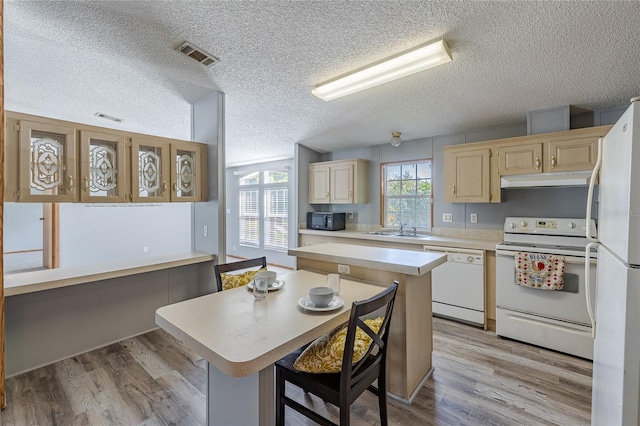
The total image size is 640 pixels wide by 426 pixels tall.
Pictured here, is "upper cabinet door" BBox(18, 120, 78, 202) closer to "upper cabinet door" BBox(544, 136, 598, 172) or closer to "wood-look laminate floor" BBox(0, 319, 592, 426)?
"wood-look laminate floor" BBox(0, 319, 592, 426)

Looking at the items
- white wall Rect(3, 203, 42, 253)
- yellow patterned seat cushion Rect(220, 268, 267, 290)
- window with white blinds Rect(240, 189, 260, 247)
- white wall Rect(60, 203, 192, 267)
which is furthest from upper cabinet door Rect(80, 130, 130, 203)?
white wall Rect(3, 203, 42, 253)

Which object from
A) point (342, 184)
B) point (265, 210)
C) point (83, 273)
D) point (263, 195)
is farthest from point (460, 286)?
point (263, 195)

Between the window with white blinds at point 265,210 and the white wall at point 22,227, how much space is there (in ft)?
16.0

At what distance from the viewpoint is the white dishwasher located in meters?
3.10

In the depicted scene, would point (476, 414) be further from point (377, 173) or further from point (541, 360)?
point (377, 173)

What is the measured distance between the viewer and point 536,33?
1894 millimetres

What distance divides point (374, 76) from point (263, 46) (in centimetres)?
95

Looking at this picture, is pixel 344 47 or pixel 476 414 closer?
pixel 476 414

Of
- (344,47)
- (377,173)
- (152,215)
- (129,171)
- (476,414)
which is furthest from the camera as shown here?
(152,215)

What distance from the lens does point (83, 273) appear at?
2.50 meters

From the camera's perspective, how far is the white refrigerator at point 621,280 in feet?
3.00

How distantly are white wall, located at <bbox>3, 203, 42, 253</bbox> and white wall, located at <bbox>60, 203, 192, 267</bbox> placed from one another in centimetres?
203

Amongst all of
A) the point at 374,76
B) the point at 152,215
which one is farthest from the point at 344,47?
the point at 152,215

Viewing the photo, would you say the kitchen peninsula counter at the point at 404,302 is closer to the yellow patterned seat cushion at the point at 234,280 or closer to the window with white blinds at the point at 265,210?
the yellow patterned seat cushion at the point at 234,280
